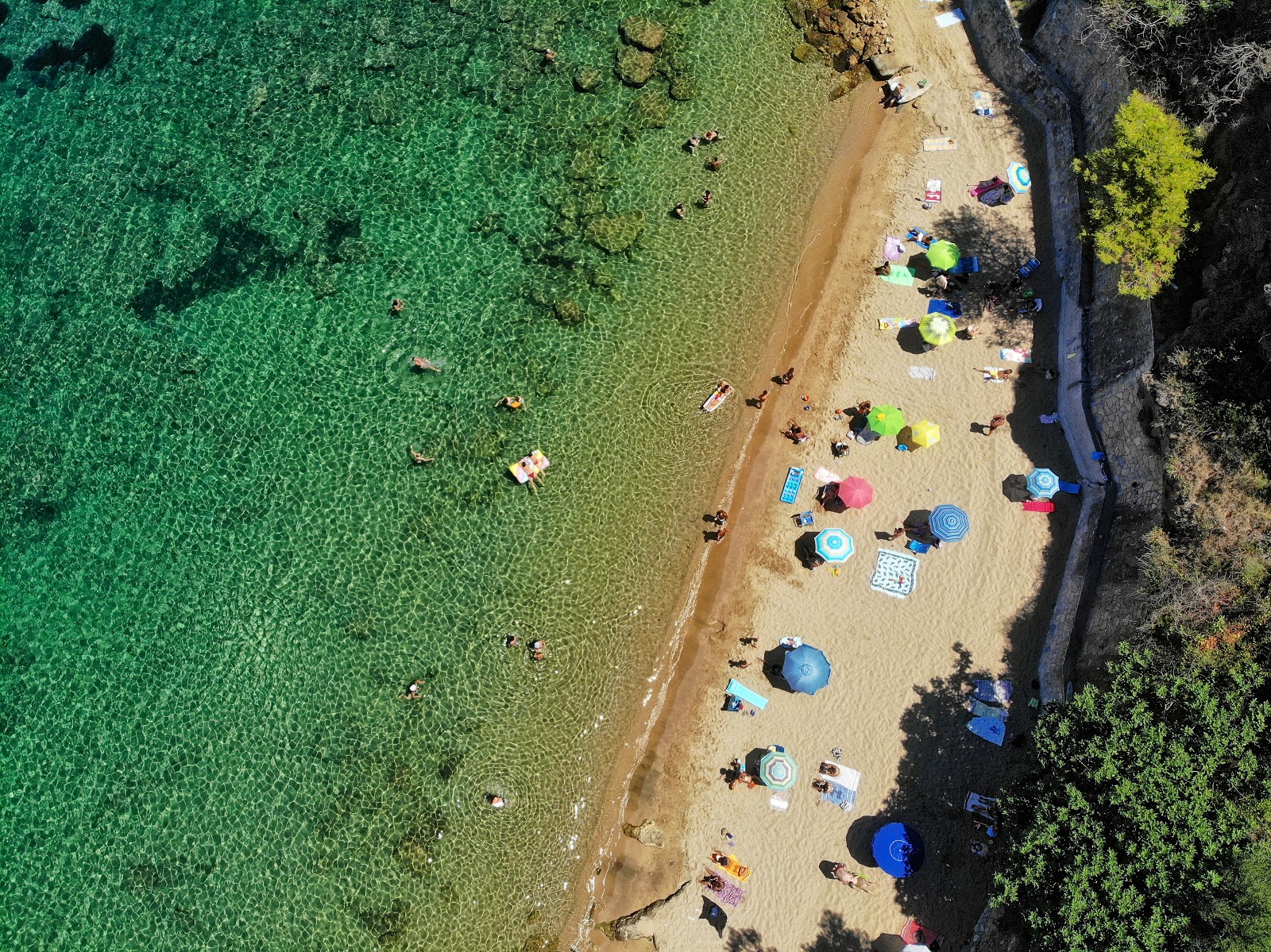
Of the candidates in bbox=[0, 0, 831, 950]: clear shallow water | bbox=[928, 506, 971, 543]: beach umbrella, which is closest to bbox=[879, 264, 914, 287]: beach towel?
bbox=[0, 0, 831, 950]: clear shallow water

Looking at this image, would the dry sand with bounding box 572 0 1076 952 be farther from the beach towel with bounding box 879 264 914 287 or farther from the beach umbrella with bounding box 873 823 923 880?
the beach umbrella with bounding box 873 823 923 880

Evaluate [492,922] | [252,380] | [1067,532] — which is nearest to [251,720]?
[492,922]

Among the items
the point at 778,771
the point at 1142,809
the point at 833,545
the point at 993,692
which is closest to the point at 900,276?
the point at 833,545

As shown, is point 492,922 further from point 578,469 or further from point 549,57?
point 549,57

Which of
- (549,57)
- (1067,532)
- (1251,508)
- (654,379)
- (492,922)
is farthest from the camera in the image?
(549,57)

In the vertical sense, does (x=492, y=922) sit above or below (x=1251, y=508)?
below

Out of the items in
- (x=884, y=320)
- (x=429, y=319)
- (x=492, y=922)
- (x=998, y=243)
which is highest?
(x=998, y=243)
